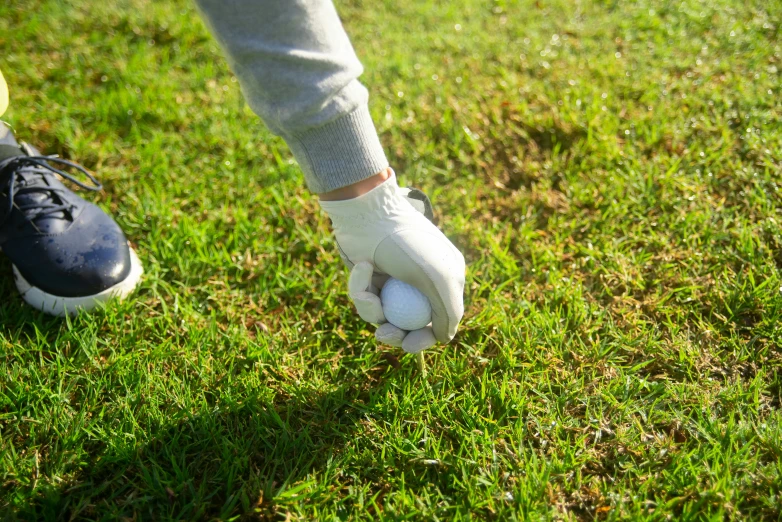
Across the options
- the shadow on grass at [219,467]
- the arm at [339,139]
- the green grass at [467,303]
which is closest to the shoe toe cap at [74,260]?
the green grass at [467,303]

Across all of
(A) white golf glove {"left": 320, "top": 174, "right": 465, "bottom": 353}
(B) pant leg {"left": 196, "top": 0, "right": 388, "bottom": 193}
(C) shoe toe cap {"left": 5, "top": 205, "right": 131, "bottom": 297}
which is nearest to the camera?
(B) pant leg {"left": 196, "top": 0, "right": 388, "bottom": 193}

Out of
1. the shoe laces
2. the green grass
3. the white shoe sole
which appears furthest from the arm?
the shoe laces

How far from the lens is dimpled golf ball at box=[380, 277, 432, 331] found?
147cm

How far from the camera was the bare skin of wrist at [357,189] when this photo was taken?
4.90 feet

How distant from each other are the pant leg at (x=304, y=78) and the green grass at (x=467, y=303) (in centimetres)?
67

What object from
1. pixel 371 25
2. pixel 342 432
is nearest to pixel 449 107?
pixel 371 25

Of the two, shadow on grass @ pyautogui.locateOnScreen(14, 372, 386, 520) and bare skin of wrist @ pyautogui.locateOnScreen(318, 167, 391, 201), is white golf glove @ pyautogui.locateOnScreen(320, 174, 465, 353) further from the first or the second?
shadow on grass @ pyautogui.locateOnScreen(14, 372, 386, 520)

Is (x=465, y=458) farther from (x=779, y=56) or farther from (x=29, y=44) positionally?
(x=29, y=44)

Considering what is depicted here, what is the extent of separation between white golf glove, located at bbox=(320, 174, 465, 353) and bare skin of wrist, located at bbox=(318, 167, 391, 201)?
0.08 ft

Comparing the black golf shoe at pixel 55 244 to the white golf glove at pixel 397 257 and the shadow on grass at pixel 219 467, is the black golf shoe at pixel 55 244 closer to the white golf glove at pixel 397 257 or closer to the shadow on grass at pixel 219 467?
the shadow on grass at pixel 219 467

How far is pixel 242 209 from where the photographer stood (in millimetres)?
2318

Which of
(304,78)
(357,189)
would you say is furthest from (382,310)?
(304,78)

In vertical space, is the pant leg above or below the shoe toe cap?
above

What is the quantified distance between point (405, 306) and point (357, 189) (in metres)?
0.32
